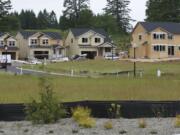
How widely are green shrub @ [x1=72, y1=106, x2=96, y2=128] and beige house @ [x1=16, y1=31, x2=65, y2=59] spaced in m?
93.6

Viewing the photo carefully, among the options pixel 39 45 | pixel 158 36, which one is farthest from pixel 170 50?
pixel 39 45

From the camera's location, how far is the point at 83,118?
1680 centimetres

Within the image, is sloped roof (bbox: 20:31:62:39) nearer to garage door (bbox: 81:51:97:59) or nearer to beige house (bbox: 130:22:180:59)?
garage door (bbox: 81:51:97:59)

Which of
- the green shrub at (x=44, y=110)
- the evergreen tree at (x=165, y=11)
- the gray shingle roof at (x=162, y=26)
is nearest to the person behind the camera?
the green shrub at (x=44, y=110)

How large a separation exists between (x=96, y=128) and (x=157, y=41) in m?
78.3

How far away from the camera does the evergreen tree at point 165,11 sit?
411ft

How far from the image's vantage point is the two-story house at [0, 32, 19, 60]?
10819 cm

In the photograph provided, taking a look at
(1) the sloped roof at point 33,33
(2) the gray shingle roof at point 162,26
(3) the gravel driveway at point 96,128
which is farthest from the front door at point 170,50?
(3) the gravel driveway at point 96,128

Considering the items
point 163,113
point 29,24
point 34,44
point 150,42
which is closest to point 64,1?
point 29,24

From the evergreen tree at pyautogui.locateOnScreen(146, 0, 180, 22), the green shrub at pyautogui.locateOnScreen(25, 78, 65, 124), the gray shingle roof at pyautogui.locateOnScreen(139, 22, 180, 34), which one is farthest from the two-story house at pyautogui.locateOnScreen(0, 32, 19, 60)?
the green shrub at pyautogui.locateOnScreen(25, 78, 65, 124)

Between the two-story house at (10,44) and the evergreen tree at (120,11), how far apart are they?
4166cm

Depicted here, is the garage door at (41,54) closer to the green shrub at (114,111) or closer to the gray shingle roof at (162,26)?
the gray shingle roof at (162,26)

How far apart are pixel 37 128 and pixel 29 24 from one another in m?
164

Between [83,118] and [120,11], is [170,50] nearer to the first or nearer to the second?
[120,11]
